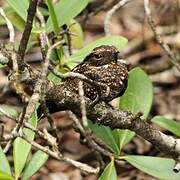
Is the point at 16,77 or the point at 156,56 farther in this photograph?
the point at 156,56

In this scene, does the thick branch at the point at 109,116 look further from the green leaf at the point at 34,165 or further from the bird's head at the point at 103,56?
the green leaf at the point at 34,165

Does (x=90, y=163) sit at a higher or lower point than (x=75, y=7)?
lower

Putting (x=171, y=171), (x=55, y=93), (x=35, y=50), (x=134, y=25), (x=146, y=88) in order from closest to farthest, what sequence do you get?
(x=55, y=93) → (x=171, y=171) → (x=146, y=88) → (x=35, y=50) → (x=134, y=25)

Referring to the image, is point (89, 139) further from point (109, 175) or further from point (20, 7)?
point (20, 7)

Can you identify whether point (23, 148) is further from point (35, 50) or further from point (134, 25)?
point (134, 25)

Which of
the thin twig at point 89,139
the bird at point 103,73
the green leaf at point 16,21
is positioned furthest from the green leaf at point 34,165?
the green leaf at point 16,21

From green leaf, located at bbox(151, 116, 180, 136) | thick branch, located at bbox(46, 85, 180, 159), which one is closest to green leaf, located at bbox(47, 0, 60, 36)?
thick branch, located at bbox(46, 85, 180, 159)

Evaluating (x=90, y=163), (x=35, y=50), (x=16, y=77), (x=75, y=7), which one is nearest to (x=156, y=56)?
(x=35, y=50)
